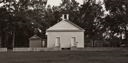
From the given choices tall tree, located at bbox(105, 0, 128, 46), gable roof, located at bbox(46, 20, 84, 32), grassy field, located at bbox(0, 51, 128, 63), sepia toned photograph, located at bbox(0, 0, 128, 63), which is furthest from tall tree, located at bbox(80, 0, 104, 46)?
grassy field, located at bbox(0, 51, 128, 63)

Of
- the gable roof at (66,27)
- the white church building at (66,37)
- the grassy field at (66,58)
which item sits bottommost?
the grassy field at (66,58)

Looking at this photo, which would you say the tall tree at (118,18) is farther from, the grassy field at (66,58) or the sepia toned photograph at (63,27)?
the grassy field at (66,58)

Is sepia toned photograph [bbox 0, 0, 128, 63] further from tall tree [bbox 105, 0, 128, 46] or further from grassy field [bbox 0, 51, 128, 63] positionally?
grassy field [bbox 0, 51, 128, 63]

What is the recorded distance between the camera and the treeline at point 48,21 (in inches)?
2210

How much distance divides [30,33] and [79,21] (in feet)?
42.9

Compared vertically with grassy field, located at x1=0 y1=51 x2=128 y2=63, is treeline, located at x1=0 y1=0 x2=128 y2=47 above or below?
above

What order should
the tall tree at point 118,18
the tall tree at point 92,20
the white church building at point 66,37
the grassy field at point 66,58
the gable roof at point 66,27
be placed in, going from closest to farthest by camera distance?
the grassy field at point 66,58
the white church building at point 66,37
the gable roof at point 66,27
the tall tree at point 118,18
the tall tree at point 92,20

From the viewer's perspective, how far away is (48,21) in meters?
70.8

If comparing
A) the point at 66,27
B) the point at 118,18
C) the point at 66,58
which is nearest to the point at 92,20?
the point at 118,18

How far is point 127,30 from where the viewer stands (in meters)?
57.6

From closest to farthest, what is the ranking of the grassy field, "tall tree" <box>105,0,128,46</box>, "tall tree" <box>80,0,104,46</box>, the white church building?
the grassy field
the white church building
"tall tree" <box>105,0,128,46</box>
"tall tree" <box>80,0,104,46</box>

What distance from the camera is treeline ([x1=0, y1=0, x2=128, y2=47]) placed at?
5612cm

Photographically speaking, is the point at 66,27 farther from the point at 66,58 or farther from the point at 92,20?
the point at 66,58

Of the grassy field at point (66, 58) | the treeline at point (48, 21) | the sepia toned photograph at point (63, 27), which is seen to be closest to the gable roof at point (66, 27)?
the sepia toned photograph at point (63, 27)
